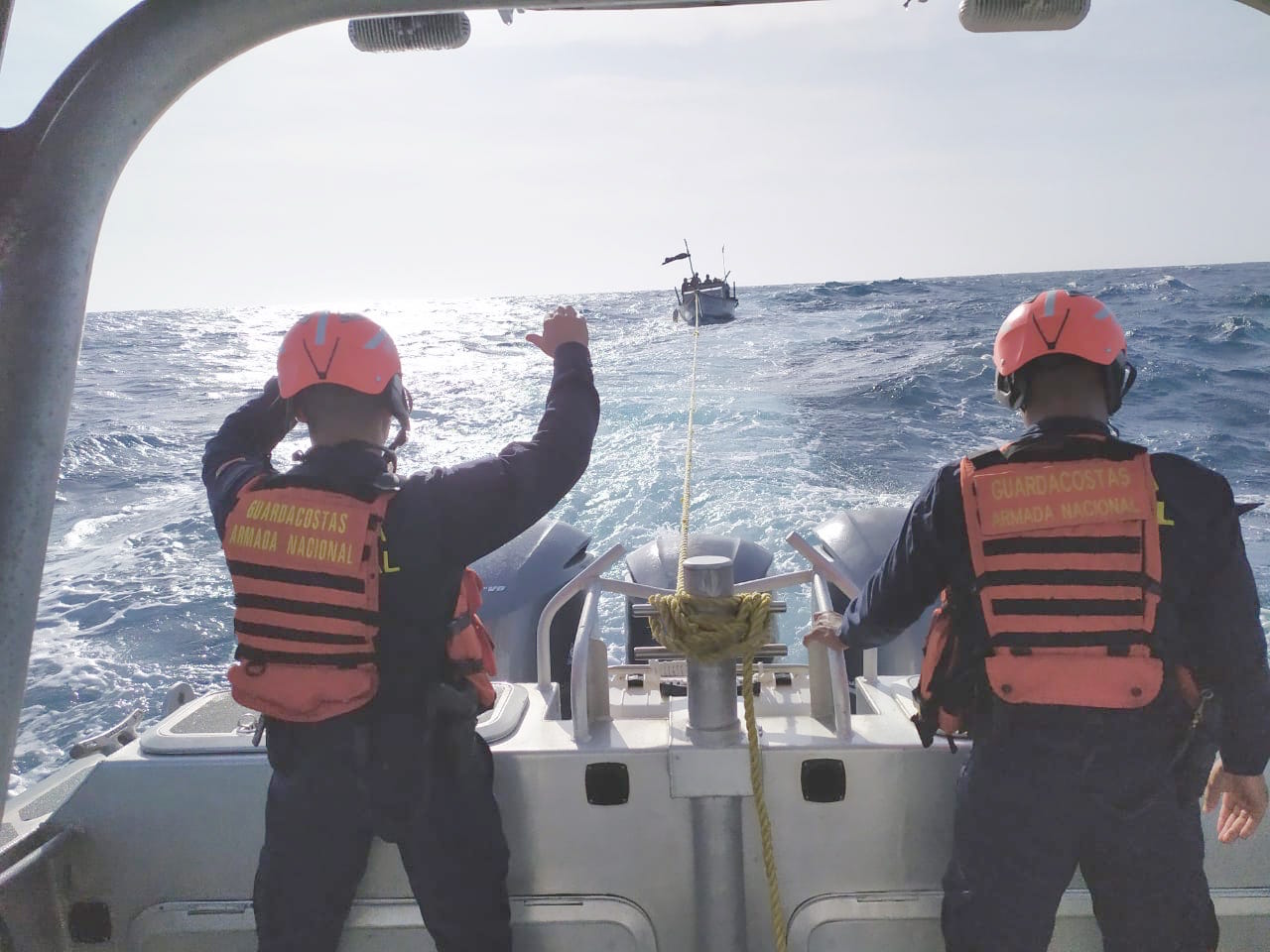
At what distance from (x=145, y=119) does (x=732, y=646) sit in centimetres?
131

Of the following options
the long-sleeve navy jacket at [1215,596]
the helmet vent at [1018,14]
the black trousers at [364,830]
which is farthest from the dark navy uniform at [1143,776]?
the black trousers at [364,830]

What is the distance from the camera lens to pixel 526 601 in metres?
3.66

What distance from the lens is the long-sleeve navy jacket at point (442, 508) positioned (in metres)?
1.69

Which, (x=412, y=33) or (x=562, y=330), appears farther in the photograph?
(x=562, y=330)

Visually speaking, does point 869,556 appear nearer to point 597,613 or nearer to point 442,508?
point 597,613

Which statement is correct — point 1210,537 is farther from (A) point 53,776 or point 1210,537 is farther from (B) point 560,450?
(A) point 53,776

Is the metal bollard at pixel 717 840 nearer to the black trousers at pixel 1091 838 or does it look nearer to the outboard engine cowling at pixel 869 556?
the black trousers at pixel 1091 838

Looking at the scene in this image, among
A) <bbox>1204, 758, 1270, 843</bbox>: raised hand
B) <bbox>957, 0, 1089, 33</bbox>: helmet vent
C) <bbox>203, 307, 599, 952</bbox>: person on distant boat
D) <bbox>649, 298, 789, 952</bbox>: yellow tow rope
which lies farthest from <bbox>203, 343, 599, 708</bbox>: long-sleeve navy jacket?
<bbox>1204, 758, 1270, 843</bbox>: raised hand

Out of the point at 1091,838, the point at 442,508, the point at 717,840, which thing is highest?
the point at 442,508

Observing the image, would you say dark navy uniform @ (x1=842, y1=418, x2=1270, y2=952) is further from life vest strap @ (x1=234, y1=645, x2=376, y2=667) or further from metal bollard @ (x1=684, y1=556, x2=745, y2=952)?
life vest strap @ (x1=234, y1=645, x2=376, y2=667)

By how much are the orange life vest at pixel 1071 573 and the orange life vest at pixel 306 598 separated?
1166mm

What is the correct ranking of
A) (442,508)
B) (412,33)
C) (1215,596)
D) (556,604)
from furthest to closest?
1. (556,604)
2. (442,508)
3. (1215,596)
4. (412,33)

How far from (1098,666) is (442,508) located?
1.24 meters

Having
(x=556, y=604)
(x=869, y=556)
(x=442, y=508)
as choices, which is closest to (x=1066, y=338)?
(x=442, y=508)
